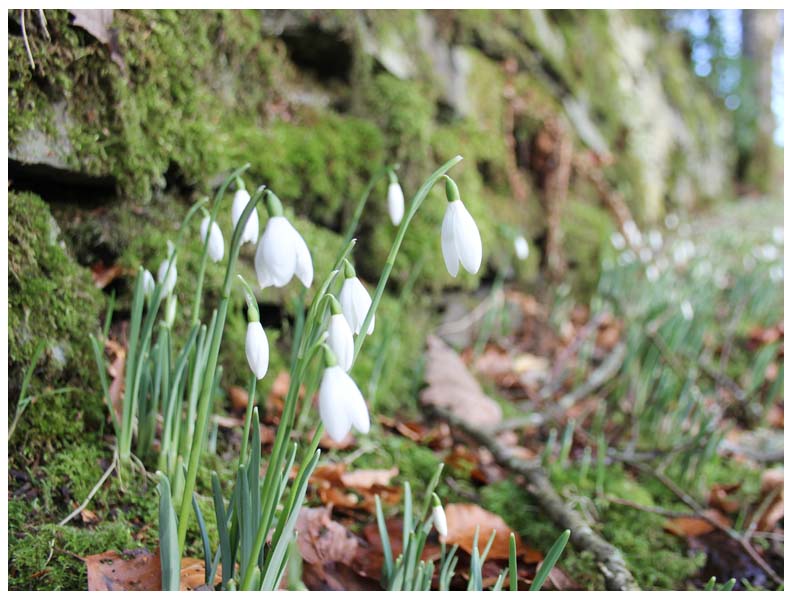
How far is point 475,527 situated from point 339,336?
0.81 metres

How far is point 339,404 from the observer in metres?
0.80

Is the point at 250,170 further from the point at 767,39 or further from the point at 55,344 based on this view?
the point at 767,39

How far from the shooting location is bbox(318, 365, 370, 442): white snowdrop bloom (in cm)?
79

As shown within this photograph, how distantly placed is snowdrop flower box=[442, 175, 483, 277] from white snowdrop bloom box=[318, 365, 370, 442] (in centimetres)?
25

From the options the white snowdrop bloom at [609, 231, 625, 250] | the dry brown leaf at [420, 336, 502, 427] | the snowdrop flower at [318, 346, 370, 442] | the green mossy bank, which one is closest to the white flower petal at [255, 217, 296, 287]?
the snowdrop flower at [318, 346, 370, 442]

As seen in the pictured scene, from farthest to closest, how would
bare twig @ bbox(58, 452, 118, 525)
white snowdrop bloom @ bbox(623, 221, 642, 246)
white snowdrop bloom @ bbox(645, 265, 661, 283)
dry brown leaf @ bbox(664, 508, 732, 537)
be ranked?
white snowdrop bloom @ bbox(623, 221, 642, 246) < white snowdrop bloom @ bbox(645, 265, 661, 283) < dry brown leaf @ bbox(664, 508, 732, 537) < bare twig @ bbox(58, 452, 118, 525)

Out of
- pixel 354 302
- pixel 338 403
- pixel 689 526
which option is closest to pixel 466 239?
pixel 354 302

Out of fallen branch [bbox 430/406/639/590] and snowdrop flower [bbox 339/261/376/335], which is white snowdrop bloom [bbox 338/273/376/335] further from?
fallen branch [bbox 430/406/639/590]

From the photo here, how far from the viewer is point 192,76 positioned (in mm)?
1852

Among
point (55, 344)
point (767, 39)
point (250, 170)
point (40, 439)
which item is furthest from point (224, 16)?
point (767, 39)

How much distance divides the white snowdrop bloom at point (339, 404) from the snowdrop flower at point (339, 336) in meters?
0.05

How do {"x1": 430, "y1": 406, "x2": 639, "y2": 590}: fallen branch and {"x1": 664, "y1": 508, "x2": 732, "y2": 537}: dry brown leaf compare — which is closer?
{"x1": 430, "y1": 406, "x2": 639, "y2": 590}: fallen branch

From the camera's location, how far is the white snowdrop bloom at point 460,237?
95cm

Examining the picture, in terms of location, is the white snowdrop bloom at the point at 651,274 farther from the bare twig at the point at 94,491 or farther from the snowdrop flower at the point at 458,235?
the bare twig at the point at 94,491
